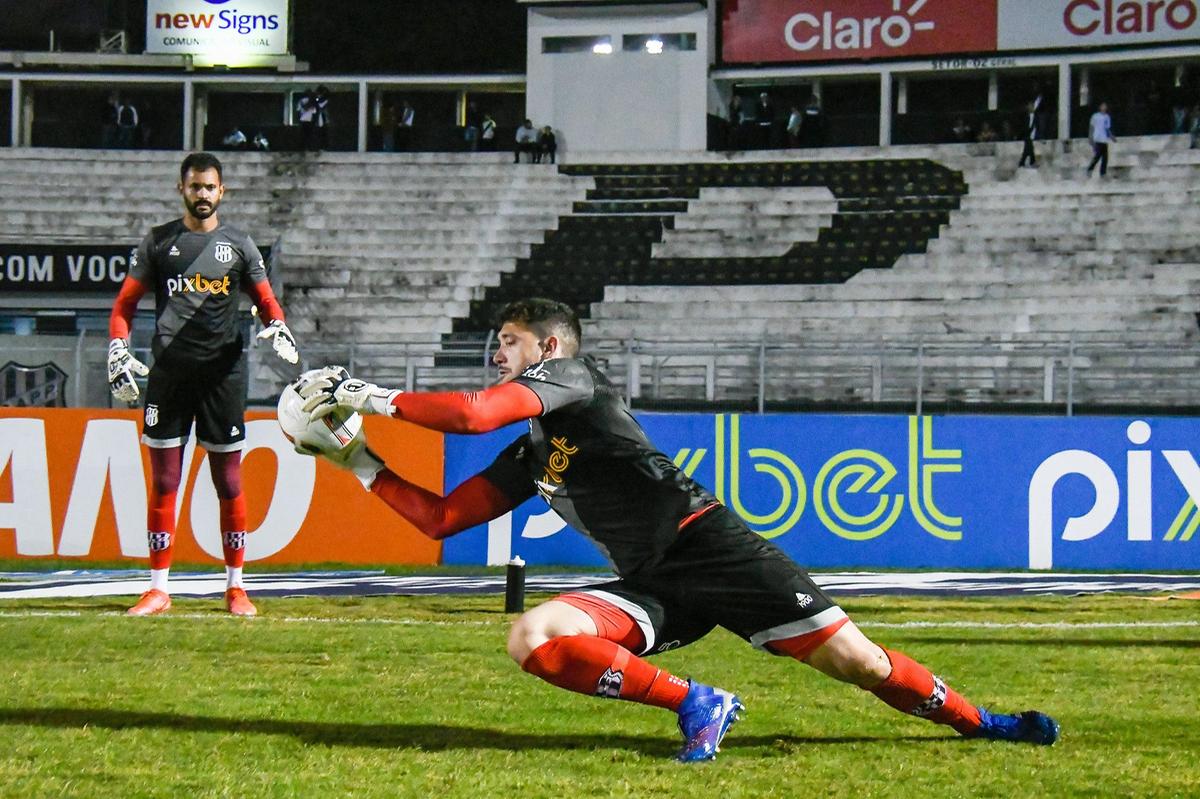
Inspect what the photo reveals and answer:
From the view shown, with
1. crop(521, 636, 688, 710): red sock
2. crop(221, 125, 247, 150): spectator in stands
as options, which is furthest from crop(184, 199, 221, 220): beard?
crop(221, 125, 247, 150): spectator in stands

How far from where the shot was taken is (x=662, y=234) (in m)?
28.7

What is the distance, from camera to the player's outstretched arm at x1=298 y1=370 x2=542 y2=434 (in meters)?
5.13

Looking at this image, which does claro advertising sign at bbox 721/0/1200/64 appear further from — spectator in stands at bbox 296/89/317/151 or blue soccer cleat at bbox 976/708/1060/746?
blue soccer cleat at bbox 976/708/1060/746

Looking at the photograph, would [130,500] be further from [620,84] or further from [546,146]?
[620,84]

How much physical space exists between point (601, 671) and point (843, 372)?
15.1 meters

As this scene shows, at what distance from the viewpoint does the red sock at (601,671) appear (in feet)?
17.9

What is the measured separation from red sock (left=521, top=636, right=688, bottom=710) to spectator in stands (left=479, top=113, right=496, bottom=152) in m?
28.1

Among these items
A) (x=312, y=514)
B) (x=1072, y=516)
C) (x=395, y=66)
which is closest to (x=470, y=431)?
(x=312, y=514)

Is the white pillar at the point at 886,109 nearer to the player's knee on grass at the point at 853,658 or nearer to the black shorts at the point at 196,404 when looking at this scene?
the black shorts at the point at 196,404

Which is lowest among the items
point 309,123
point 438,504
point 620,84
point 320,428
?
point 438,504

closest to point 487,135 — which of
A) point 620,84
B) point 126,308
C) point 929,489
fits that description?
point 620,84

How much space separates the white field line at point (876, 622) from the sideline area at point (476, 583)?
1568 mm

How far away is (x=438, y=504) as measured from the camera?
5.91 metres

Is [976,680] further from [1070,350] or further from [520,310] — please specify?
[1070,350]
